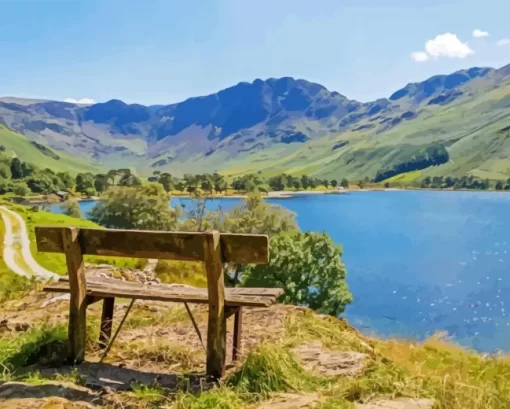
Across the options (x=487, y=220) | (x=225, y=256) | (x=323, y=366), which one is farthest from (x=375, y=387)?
(x=487, y=220)

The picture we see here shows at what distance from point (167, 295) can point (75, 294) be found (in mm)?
1206

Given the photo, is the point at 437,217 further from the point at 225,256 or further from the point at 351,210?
the point at 225,256

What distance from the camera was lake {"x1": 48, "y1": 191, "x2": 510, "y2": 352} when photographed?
53.1 m

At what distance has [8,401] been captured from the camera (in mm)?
5965

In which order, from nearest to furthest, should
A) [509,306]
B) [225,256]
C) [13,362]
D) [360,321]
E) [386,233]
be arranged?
[225,256], [13,362], [360,321], [509,306], [386,233]

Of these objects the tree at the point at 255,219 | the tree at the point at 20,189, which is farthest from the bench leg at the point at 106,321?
the tree at the point at 20,189

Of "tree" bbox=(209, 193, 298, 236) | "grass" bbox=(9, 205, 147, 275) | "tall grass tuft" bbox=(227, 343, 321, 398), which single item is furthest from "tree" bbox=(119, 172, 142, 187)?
"tall grass tuft" bbox=(227, 343, 321, 398)

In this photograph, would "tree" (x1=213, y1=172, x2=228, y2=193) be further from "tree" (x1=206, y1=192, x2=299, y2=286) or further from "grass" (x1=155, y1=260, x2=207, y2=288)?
"grass" (x1=155, y1=260, x2=207, y2=288)

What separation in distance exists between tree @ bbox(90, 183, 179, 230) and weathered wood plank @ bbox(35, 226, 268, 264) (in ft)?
265

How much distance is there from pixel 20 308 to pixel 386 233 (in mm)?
100161

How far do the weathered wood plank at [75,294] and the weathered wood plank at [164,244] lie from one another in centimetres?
11

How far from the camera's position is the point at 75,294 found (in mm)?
7457

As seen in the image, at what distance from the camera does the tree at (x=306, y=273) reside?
35.1m

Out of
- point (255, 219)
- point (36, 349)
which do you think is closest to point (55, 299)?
point (36, 349)
